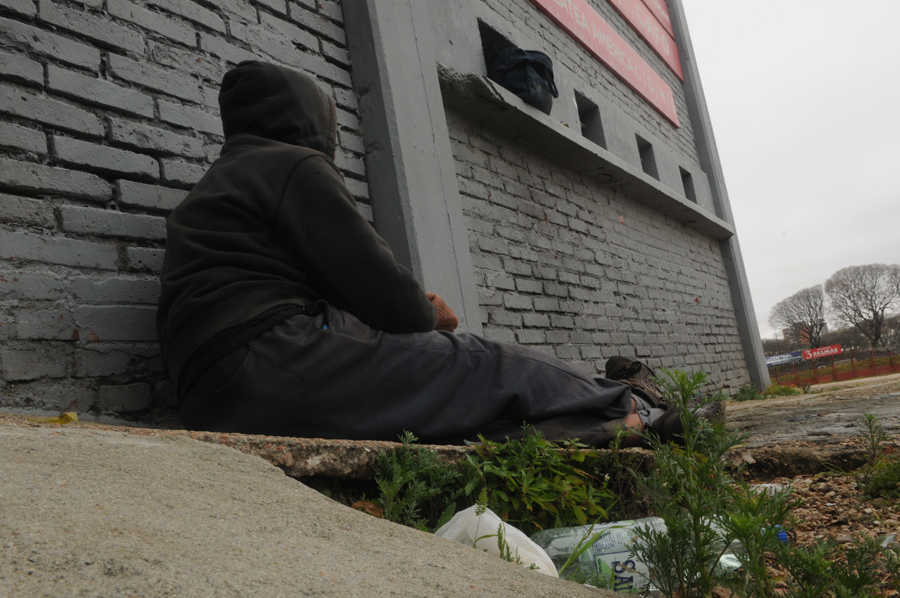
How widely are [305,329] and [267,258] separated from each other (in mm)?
245

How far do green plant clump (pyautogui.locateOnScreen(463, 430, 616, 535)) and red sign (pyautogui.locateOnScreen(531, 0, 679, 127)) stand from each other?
4477 millimetres

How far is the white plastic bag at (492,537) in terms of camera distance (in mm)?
1084

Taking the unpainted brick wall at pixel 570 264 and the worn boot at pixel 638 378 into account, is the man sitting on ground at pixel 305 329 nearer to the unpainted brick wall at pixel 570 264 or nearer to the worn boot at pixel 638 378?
the worn boot at pixel 638 378

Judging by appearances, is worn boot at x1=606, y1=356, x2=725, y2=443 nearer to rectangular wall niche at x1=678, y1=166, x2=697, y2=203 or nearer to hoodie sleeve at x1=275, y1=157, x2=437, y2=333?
hoodie sleeve at x1=275, y1=157, x2=437, y2=333

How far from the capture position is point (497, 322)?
3.48 meters

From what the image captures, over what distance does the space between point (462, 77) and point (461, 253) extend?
50.4 inches

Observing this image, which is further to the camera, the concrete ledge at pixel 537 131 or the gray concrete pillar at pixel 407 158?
the concrete ledge at pixel 537 131

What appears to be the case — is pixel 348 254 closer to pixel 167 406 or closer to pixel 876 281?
pixel 167 406

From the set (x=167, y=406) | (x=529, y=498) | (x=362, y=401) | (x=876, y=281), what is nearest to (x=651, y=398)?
(x=529, y=498)

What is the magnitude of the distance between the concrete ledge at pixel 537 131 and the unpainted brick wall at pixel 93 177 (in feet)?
5.75

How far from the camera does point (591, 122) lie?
555 centimetres

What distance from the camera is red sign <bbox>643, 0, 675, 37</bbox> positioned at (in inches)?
312

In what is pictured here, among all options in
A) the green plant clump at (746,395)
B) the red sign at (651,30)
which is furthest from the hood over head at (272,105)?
the green plant clump at (746,395)

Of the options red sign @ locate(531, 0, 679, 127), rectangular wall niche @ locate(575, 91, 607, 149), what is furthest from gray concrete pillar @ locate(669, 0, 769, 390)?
rectangular wall niche @ locate(575, 91, 607, 149)
